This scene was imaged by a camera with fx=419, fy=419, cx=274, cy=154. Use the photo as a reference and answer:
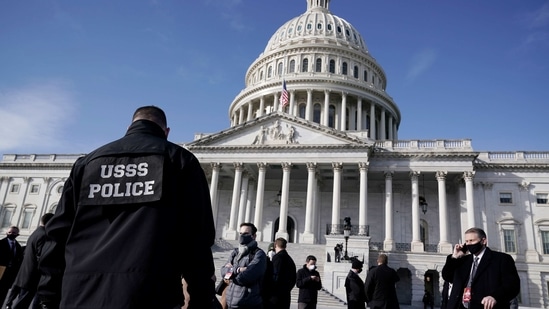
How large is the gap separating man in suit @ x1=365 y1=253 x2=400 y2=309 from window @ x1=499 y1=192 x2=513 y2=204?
111 ft

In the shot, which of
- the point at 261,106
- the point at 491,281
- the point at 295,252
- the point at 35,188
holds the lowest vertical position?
the point at 491,281

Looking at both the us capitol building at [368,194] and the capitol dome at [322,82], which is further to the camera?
the capitol dome at [322,82]

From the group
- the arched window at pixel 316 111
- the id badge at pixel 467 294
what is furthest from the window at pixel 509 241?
the id badge at pixel 467 294

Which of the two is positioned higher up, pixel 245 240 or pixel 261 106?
pixel 261 106

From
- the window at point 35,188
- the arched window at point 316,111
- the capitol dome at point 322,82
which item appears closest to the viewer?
the window at point 35,188

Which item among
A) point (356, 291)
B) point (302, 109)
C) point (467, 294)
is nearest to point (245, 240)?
point (467, 294)

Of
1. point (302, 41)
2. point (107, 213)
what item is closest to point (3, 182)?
point (302, 41)

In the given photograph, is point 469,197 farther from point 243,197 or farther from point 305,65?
point 305,65

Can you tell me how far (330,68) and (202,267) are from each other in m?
61.6

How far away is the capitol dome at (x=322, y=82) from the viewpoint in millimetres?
58125

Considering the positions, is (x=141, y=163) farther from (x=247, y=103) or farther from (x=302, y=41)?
(x=302, y=41)

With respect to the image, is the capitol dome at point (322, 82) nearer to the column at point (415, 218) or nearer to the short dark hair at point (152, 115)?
the column at point (415, 218)

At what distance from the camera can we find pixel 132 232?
3316mm

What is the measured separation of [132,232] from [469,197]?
3794 centimetres
